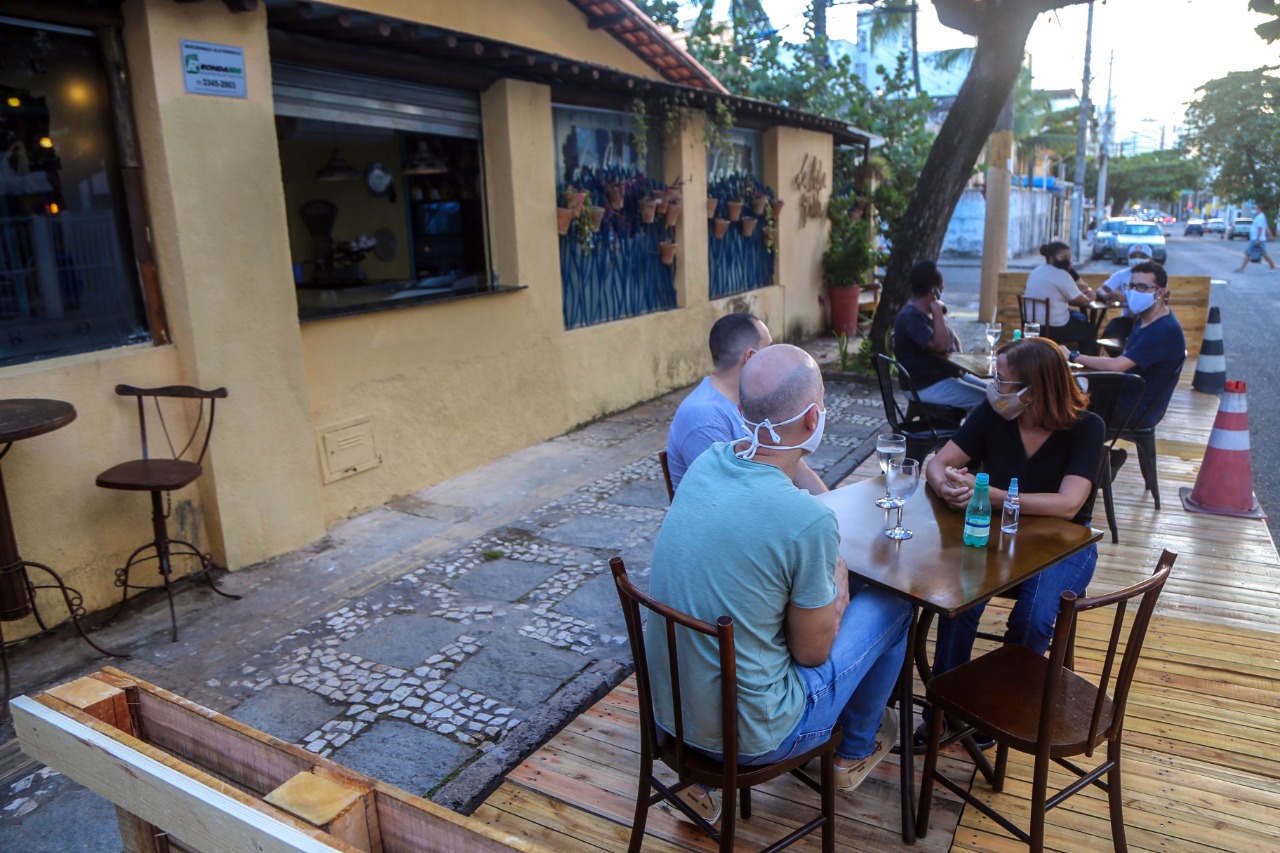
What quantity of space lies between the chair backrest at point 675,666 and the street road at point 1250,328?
4383mm

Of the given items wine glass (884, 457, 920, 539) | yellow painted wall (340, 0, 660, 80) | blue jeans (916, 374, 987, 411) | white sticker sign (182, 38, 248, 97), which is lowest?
blue jeans (916, 374, 987, 411)

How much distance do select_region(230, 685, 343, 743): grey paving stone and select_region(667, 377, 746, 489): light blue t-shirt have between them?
1645 millimetres

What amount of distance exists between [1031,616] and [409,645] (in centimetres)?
255

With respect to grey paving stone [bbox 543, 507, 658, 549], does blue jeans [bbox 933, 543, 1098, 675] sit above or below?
above

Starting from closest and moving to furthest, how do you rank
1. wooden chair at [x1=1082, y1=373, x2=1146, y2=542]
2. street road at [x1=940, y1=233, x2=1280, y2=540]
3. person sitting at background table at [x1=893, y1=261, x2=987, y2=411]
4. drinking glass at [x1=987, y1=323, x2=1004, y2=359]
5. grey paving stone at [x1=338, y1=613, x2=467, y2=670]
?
grey paving stone at [x1=338, y1=613, x2=467, y2=670] < wooden chair at [x1=1082, y1=373, x2=1146, y2=542] < person sitting at background table at [x1=893, y1=261, x2=987, y2=411] < drinking glass at [x1=987, y1=323, x2=1004, y2=359] < street road at [x1=940, y1=233, x2=1280, y2=540]

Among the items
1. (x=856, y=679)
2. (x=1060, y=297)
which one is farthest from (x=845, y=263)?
(x=856, y=679)

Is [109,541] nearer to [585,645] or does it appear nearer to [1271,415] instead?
[585,645]

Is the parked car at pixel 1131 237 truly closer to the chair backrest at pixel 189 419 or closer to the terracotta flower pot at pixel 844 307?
the terracotta flower pot at pixel 844 307

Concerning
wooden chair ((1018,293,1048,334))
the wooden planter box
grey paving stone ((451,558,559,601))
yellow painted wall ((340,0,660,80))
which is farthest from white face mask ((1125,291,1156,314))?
the wooden planter box

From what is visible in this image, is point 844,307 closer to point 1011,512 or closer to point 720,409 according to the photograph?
point 720,409

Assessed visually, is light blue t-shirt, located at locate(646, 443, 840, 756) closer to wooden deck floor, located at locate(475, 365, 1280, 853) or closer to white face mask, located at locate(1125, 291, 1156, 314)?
wooden deck floor, located at locate(475, 365, 1280, 853)

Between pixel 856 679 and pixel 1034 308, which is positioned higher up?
pixel 1034 308

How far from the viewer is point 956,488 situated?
304 cm

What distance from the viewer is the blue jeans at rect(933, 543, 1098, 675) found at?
288cm
